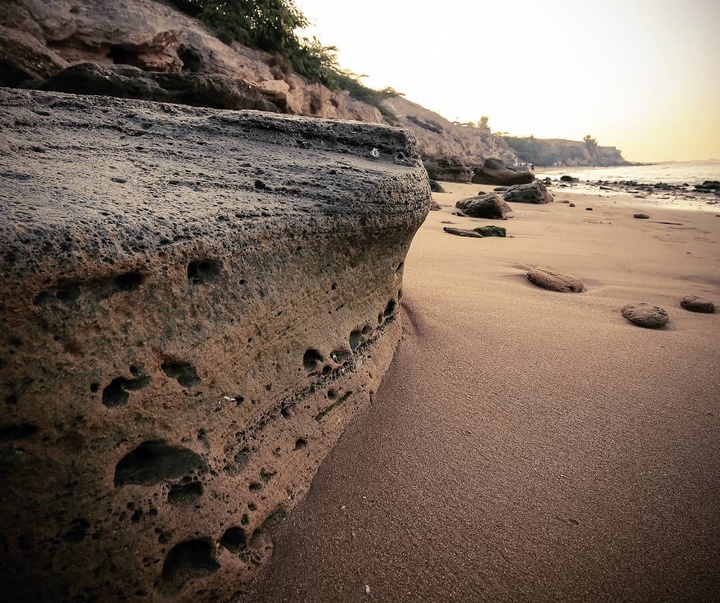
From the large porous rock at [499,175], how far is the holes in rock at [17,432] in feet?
58.8

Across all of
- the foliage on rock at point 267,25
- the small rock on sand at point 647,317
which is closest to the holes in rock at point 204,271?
the small rock on sand at point 647,317

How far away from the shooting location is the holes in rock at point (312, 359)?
1340 mm

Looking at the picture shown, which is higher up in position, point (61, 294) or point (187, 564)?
point (61, 294)

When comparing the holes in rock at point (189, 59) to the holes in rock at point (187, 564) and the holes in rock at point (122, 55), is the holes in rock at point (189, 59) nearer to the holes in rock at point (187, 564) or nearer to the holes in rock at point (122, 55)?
the holes in rock at point (122, 55)

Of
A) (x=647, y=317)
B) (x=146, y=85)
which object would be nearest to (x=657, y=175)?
(x=647, y=317)

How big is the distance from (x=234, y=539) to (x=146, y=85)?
138 inches

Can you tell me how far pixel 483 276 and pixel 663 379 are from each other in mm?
1426

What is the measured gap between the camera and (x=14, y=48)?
4492 millimetres

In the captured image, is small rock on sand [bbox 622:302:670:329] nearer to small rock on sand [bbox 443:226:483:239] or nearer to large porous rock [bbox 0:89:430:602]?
large porous rock [bbox 0:89:430:602]

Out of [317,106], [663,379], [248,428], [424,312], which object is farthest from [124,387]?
[317,106]

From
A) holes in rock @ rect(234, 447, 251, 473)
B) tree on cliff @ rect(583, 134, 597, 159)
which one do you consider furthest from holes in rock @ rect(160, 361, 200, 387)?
tree on cliff @ rect(583, 134, 597, 159)

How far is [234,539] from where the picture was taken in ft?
3.56

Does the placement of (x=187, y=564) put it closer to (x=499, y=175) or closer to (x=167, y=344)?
(x=167, y=344)

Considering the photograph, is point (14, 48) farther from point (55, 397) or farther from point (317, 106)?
point (317, 106)
